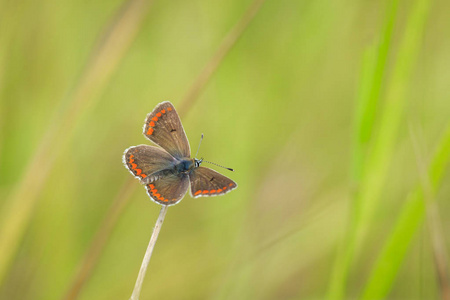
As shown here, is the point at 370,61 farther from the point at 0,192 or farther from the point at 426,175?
the point at 0,192

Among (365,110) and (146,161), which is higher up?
(365,110)

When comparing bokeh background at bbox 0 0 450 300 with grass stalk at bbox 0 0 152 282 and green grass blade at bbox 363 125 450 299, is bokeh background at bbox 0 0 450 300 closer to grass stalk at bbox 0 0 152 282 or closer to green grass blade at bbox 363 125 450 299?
grass stalk at bbox 0 0 152 282

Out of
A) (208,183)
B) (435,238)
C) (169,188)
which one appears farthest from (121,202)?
(435,238)

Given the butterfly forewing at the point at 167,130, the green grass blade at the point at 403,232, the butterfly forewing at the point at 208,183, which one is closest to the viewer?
the green grass blade at the point at 403,232

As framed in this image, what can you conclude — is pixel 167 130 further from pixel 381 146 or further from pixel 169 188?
pixel 381 146

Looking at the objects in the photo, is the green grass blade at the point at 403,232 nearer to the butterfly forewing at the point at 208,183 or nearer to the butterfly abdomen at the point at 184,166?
the butterfly forewing at the point at 208,183

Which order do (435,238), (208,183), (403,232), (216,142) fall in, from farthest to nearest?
(216,142)
(208,183)
(403,232)
(435,238)

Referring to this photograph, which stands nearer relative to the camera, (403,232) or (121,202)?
(403,232)

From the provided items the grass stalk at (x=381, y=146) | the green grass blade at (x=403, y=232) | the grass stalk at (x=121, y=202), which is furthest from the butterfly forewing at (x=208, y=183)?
the green grass blade at (x=403, y=232)

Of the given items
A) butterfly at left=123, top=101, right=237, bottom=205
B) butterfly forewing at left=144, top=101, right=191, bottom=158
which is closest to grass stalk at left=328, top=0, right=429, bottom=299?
butterfly at left=123, top=101, right=237, bottom=205
